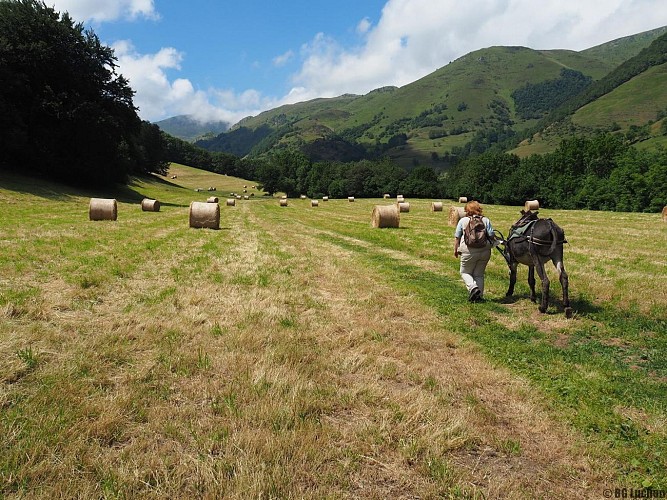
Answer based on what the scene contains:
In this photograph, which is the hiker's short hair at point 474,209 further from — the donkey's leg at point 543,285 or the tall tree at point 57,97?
the tall tree at point 57,97

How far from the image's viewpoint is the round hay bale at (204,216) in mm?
22850

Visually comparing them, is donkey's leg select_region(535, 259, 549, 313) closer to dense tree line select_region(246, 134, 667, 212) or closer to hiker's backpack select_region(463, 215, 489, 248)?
hiker's backpack select_region(463, 215, 489, 248)

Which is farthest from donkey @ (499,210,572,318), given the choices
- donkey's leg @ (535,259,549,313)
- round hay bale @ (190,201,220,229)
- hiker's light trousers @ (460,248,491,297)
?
round hay bale @ (190,201,220,229)

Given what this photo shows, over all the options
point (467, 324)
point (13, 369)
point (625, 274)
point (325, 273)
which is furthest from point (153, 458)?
point (625, 274)

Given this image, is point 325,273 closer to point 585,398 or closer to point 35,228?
point 585,398

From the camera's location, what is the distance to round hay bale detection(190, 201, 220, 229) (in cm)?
2285

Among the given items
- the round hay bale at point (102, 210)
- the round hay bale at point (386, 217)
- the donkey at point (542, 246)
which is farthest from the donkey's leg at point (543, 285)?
the round hay bale at point (102, 210)

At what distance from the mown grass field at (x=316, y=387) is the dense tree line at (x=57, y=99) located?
36.9m

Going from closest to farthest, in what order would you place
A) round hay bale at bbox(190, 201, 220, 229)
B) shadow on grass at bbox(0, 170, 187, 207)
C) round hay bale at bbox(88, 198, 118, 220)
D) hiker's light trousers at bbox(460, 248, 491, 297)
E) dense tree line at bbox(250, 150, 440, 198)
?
hiker's light trousers at bbox(460, 248, 491, 297) → round hay bale at bbox(190, 201, 220, 229) → round hay bale at bbox(88, 198, 118, 220) → shadow on grass at bbox(0, 170, 187, 207) → dense tree line at bbox(250, 150, 440, 198)

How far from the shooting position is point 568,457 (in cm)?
388

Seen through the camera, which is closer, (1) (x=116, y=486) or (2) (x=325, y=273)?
(1) (x=116, y=486)

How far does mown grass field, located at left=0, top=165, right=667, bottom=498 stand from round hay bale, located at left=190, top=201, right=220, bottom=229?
12162 millimetres

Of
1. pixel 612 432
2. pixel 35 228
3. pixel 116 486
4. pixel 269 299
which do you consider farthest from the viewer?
pixel 35 228

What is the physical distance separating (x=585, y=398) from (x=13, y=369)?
7.23 meters
